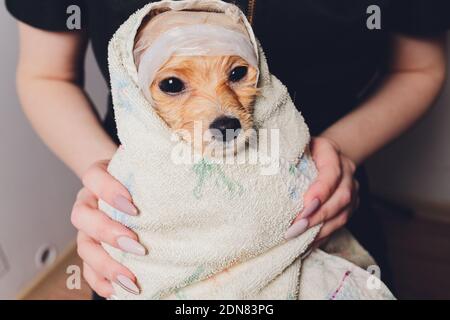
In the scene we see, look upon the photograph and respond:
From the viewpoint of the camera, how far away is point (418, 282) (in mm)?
1297

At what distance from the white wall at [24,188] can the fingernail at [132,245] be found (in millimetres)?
585

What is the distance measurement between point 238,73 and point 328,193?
20cm

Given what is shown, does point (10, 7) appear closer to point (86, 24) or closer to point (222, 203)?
point (86, 24)

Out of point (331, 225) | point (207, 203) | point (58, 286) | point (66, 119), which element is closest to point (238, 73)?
point (207, 203)

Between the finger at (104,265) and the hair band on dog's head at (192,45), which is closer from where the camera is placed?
the hair band on dog's head at (192,45)

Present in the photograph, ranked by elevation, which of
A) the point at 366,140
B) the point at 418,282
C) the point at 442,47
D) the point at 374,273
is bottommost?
the point at 418,282

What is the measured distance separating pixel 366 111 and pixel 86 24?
1.52 feet

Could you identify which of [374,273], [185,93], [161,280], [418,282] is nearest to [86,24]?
[185,93]

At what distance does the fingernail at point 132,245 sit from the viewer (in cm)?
54

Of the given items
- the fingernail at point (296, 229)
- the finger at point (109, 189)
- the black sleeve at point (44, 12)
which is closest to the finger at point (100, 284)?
the finger at point (109, 189)

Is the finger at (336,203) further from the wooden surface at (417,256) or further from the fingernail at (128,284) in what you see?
the wooden surface at (417,256)

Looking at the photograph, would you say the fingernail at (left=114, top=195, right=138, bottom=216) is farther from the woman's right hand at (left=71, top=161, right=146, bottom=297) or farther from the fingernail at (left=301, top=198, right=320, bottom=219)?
the fingernail at (left=301, top=198, right=320, bottom=219)

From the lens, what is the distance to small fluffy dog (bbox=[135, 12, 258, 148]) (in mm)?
472

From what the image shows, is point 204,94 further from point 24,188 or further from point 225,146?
point 24,188
